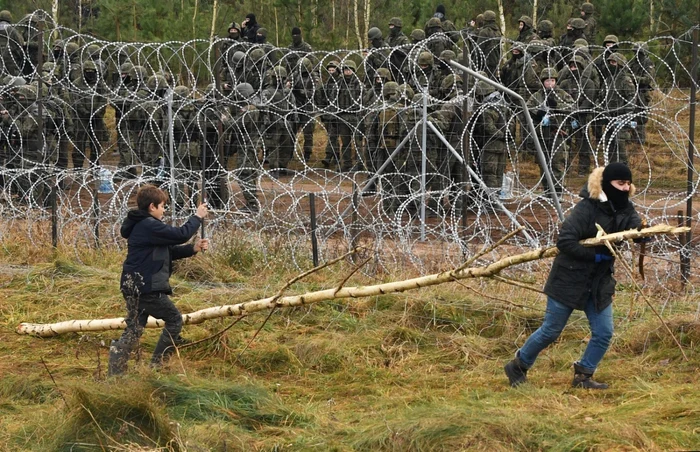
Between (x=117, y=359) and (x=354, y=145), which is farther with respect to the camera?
(x=354, y=145)

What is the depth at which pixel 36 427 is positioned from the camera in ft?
18.6

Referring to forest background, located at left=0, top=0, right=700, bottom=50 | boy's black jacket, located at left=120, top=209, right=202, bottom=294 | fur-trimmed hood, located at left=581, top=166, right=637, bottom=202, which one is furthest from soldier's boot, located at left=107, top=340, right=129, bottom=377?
forest background, located at left=0, top=0, right=700, bottom=50

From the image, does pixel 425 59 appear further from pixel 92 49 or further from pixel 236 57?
pixel 92 49

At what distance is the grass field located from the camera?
17.3 ft

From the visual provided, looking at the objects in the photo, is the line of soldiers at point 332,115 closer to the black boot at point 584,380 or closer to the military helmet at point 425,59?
the military helmet at point 425,59

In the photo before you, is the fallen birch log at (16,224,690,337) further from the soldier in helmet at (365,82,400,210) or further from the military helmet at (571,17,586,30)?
the military helmet at (571,17,586,30)

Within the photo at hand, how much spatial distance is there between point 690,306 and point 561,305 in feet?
7.21

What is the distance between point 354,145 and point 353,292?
25.3 ft

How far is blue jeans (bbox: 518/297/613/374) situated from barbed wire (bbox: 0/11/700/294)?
2.42 metres

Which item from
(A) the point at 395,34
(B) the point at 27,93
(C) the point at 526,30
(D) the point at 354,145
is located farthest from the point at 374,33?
(B) the point at 27,93

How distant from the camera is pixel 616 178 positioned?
19.8ft

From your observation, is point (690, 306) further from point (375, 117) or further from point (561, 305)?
point (375, 117)

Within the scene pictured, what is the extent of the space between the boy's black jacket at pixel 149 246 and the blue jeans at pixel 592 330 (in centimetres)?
207

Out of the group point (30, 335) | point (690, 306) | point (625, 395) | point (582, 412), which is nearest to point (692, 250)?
point (690, 306)
